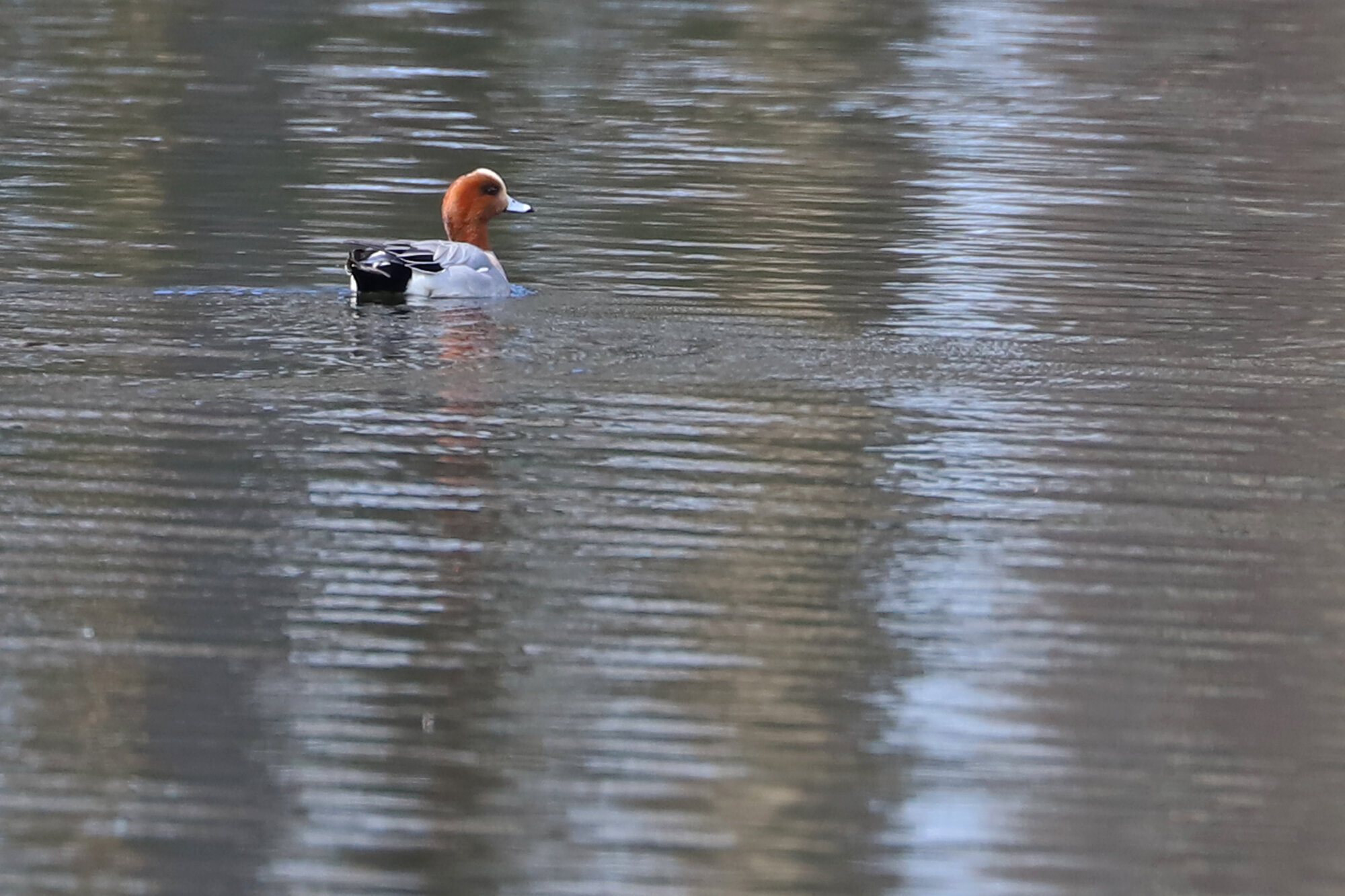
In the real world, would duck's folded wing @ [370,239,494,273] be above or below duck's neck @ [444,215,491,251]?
above

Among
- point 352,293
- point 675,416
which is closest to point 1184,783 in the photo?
point 675,416

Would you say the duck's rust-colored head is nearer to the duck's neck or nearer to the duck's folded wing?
the duck's neck

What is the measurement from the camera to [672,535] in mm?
8031

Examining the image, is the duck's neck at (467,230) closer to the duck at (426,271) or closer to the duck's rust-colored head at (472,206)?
the duck's rust-colored head at (472,206)

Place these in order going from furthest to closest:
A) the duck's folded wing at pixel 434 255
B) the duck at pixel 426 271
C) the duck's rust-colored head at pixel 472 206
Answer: the duck's rust-colored head at pixel 472 206 < the duck's folded wing at pixel 434 255 < the duck at pixel 426 271

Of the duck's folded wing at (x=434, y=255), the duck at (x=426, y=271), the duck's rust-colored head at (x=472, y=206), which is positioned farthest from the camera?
the duck's rust-colored head at (x=472, y=206)

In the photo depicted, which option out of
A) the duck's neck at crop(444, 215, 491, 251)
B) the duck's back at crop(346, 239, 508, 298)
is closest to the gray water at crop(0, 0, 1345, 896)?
the duck's back at crop(346, 239, 508, 298)

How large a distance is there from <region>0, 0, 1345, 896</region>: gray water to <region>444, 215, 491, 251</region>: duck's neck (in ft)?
1.67

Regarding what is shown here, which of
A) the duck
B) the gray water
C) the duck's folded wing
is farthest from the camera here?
the duck's folded wing

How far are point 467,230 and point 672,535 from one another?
4.83 metres

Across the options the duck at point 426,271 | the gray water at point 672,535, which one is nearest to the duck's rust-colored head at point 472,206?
the duck at point 426,271

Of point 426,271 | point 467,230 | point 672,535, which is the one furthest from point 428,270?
point 672,535

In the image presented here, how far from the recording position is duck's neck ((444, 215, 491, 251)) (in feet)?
41.0

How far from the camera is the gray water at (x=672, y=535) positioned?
584cm
